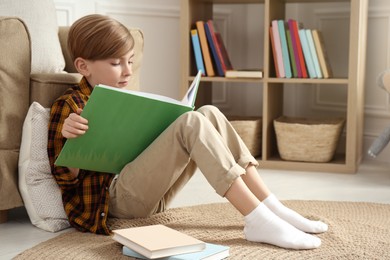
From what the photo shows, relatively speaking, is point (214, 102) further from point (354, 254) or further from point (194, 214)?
point (354, 254)

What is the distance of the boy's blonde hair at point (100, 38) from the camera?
1.75 metres

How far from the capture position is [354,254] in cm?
157

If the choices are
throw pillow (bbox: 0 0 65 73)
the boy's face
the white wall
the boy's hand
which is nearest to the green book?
the boy's hand

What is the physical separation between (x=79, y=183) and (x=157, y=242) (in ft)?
1.34

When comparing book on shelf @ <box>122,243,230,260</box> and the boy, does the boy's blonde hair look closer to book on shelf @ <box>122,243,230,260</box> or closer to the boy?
the boy

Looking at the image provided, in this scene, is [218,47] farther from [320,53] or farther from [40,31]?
[40,31]

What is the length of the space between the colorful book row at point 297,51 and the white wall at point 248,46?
426mm

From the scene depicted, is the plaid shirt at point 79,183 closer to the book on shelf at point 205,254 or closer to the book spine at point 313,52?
the book on shelf at point 205,254

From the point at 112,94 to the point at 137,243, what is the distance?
0.37m

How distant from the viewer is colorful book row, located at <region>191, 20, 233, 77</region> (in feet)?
9.93

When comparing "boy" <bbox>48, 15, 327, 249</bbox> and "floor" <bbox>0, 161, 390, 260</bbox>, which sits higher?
"boy" <bbox>48, 15, 327, 249</bbox>

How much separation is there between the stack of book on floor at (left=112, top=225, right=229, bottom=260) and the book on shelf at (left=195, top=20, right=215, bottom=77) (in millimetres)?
1577

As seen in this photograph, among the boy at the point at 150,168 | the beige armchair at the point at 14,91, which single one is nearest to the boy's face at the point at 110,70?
the boy at the point at 150,168

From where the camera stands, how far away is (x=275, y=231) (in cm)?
159
